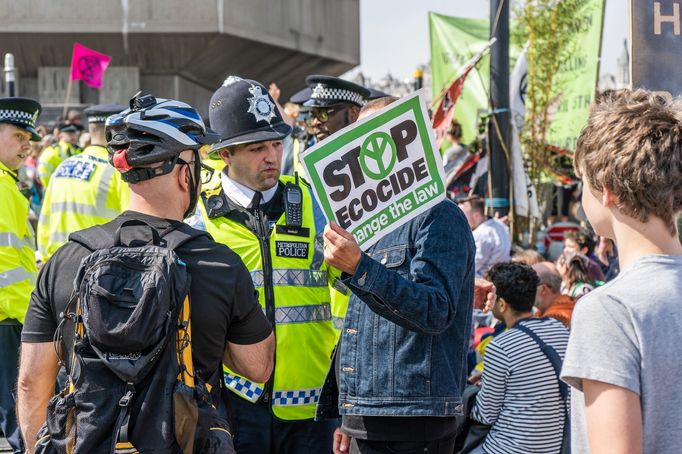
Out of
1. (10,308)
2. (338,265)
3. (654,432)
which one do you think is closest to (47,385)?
(338,265)

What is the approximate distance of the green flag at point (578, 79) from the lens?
12406mm

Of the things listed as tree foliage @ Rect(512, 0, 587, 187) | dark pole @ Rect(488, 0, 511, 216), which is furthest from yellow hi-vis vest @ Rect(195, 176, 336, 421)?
tree foliage @ Rect(512, 0, 587, 187)

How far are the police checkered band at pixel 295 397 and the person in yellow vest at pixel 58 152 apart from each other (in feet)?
32.8

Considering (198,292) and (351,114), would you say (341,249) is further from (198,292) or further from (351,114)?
(351,114)

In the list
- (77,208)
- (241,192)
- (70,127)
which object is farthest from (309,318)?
(70,127)

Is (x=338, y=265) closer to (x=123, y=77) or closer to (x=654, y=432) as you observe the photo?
(x=654, y=432)

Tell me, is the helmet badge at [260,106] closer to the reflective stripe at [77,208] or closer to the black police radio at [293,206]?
the black police radio at [293,206]

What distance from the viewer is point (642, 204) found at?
238cm

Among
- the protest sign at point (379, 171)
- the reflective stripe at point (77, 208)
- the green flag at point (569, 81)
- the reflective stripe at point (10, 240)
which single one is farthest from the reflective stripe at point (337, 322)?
the green flag at point (569, 81)

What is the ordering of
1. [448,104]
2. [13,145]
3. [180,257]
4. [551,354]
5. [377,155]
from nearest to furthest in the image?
[180,257]
[377,155]
[551,354]
[13,145]
[448,104]

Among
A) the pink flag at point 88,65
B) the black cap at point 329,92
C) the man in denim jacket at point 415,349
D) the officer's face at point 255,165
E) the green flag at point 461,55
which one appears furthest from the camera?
the green flag at point 461,55

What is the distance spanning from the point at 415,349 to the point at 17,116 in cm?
422

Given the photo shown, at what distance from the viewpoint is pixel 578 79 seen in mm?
12656

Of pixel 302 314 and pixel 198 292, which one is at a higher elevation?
pixel 198 292
